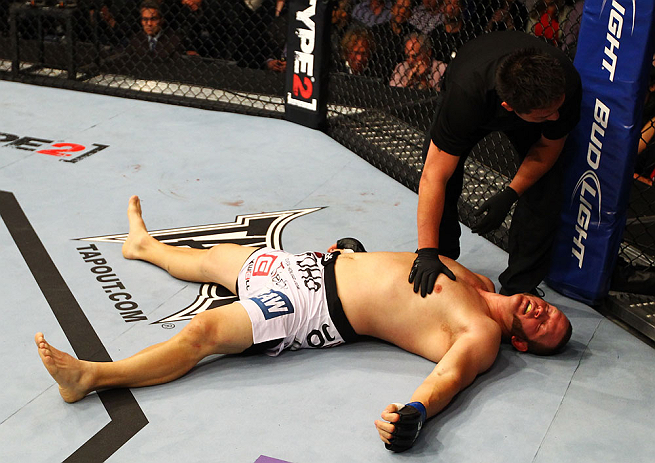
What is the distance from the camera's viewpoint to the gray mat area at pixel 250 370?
1.71 meters

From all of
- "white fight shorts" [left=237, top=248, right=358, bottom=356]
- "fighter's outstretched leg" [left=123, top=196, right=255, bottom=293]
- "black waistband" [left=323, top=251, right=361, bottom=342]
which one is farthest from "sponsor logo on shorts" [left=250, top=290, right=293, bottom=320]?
"fighter's outstretched leg" [left=123, top=196, right=255, bottom=293]

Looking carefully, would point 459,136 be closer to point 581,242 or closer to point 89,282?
point 581,242

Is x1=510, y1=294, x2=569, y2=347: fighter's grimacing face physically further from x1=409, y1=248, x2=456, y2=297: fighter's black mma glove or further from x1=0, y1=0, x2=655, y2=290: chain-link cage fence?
x1=0, y1=0, x2=655, y2=290: chain-link cage fence

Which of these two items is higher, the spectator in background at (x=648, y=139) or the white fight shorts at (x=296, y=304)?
the spectator in background at (x=648, y=139)

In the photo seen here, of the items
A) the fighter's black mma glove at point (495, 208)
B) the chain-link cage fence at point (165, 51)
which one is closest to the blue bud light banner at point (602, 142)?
the fighter's black mma glove at point (495, 208)

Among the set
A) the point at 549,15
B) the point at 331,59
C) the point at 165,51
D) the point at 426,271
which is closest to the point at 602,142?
the point at 426,271

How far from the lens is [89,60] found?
467cm

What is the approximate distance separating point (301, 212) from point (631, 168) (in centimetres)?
132

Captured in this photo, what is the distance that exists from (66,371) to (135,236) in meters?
0.85

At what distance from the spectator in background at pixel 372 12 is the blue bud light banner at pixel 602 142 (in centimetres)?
180

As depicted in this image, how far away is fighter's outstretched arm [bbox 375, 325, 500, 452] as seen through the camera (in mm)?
1646

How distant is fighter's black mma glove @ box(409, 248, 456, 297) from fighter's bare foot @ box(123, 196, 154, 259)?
1018 mm

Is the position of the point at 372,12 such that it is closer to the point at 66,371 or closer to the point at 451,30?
the point at 451,30

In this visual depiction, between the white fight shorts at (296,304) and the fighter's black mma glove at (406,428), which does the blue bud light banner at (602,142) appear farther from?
the fighter's black mma glove at (406,428)
